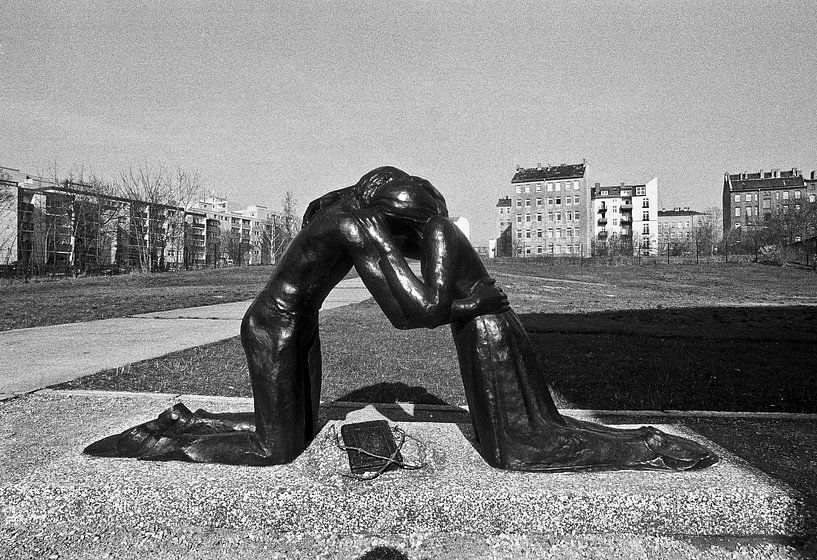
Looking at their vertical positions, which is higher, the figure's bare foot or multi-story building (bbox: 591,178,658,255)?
multi-story building (bbox: 591,178,658,255)

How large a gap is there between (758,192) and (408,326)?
10558 centimetres

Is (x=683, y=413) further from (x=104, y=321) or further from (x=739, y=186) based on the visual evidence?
(x=739, y=186)

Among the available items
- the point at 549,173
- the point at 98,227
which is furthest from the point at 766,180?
the point at 98,227

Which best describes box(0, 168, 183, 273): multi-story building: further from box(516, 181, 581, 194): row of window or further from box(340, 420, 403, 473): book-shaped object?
box(516, 181, 581, 194): row of window

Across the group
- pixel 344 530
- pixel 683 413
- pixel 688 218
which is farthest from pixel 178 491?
pixel 688 218

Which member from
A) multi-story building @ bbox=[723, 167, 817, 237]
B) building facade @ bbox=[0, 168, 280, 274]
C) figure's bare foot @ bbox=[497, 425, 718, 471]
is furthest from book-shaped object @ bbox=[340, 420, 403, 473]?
multi-story building @ bbox=[723, 167, 817, 237]

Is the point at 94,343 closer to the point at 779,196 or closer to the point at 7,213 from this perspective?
the point at 7,213

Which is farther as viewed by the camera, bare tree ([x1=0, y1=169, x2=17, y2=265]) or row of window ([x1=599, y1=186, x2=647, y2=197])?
row of window ([x1=599, y1=186, x2=647, y2=197])

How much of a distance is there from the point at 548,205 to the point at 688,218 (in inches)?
1747

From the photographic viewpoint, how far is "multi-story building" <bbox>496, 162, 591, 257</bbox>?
7656 centimetres

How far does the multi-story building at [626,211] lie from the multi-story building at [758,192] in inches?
526

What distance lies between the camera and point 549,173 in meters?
79.4

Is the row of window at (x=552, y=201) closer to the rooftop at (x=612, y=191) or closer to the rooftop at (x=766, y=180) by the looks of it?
the rooftop at (x=612, y=191)

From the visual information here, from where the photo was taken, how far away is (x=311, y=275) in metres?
2.90
